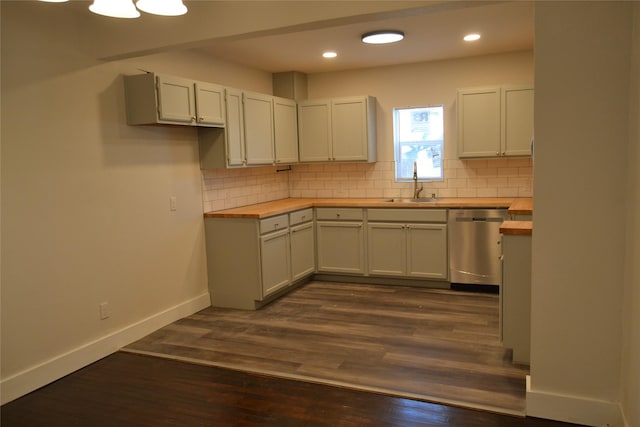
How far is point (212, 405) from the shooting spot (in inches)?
Answer: 111

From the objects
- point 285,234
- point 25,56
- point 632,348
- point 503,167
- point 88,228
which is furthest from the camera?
point 503,167

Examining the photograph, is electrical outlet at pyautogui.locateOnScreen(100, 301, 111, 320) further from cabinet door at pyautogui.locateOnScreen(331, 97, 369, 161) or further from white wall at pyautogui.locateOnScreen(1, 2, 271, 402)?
cabinet door at pyautogui.locateOnScreen(331, 97, 369, 161)

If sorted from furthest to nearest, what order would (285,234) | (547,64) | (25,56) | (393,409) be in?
(285,234), (25,56), (393,409), (547,64)

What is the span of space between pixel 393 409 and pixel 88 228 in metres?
2.35

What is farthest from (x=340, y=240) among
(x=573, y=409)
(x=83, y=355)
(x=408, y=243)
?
(x=573, y=409)

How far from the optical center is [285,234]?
16.3ft

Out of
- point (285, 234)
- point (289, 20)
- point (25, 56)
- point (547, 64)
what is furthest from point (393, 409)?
point (25, 56)

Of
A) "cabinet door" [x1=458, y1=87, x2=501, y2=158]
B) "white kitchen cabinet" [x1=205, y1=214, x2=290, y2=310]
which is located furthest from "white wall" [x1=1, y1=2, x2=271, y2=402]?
"cabinet door" [x1=458, y1=87, x2=501, y2=158]

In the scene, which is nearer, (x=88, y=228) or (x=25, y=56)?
(x=25, y=56)

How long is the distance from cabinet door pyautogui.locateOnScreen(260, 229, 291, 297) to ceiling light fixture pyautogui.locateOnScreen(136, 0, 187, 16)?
→ 8.44ft

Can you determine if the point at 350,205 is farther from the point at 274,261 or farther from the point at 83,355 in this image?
the point at 83,355

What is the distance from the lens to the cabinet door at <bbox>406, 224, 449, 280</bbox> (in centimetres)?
504

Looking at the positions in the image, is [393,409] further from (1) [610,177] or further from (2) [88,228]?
(2) [88,228]

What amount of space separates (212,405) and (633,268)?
2235 millimetres
